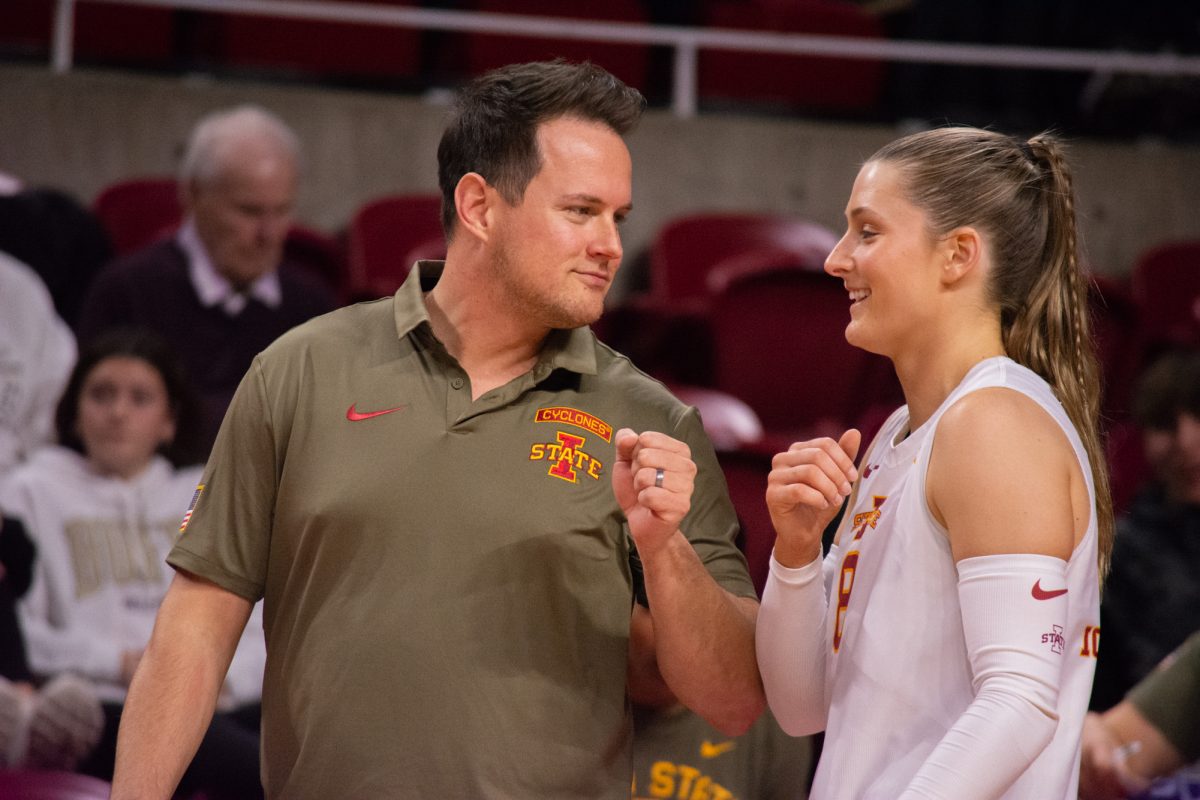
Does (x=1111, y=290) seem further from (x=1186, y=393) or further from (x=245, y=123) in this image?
(x=245, y=123)

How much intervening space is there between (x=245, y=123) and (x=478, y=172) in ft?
8.50

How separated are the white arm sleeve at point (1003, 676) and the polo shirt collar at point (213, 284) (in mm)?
3223

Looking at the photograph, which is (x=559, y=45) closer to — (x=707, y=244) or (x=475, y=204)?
(x=707, y=244)

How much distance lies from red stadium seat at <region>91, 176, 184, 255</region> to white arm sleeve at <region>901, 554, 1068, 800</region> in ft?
13.1

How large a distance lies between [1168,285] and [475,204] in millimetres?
4225

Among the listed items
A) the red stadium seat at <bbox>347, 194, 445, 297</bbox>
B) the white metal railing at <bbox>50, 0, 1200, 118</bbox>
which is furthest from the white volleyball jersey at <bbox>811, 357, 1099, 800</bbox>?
the white metal railing at <bbox>50, 0, 1200, 118</bbox>

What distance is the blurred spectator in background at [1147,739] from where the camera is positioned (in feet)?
10.0

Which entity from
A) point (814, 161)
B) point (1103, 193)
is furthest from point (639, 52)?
point (1103, 193)

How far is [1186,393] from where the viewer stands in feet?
14.0

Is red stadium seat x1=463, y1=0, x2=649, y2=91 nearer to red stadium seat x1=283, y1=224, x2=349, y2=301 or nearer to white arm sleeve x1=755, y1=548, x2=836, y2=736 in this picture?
red stadium seat x1=283, y1=224, x2=349, y2=301

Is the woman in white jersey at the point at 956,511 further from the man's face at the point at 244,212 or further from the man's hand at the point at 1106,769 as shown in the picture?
the man's face at the point at 244,212

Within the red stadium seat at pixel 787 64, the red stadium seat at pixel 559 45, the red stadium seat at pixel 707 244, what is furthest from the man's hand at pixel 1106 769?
the red stadium seat at pixel 787 64

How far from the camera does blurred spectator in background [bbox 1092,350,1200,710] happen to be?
3.93m

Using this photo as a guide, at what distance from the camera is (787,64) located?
637 centimetres
